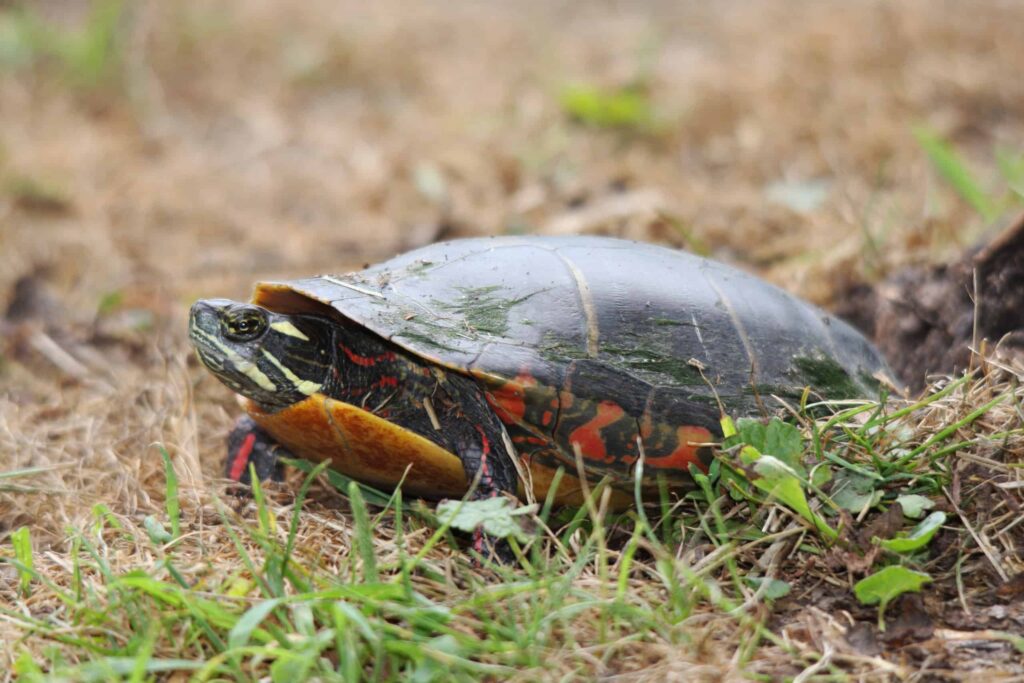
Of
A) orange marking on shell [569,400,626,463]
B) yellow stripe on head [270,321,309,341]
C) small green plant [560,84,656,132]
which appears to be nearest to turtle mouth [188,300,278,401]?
yellow stripe on head [270,321,309,341]

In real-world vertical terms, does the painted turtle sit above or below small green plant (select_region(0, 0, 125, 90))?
below

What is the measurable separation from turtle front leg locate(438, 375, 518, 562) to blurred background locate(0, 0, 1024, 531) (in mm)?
Result: 937

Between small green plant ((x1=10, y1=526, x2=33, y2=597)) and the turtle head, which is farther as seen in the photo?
the turtle head

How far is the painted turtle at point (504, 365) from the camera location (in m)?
2.52

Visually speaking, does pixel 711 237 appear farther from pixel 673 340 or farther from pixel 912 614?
pixel 912 614

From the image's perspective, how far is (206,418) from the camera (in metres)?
3.38

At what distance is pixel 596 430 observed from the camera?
8.36 ft

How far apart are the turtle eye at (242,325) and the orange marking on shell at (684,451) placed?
3.99 feet

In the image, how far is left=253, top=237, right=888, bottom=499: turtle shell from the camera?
8.27 feet

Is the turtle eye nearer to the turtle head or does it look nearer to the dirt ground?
the turtle head

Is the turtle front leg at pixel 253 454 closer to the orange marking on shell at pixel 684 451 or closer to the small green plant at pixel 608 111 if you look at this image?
the orange marking on shell at pixel 684 451

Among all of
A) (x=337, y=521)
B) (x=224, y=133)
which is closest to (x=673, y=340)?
(x=337, y=521)

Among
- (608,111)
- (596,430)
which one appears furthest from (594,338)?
(608,111)

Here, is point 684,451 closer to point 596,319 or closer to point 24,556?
point 596,319
